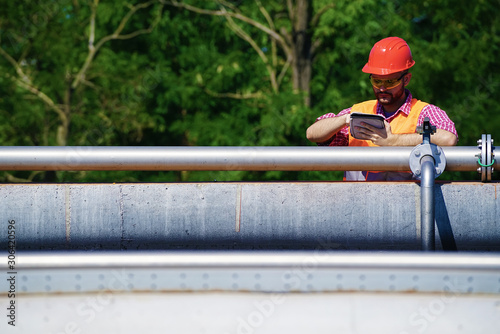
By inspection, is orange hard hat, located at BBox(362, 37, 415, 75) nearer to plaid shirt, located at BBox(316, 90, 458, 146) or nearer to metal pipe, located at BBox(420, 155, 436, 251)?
plaid shirt, located at BBox(316, 90, 458, 146)

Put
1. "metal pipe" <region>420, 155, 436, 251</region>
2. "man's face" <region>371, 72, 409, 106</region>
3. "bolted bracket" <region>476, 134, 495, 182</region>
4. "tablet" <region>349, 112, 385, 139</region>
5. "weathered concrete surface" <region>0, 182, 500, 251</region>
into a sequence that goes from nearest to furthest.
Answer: "metal pipe" <region>420, 155, 436, 251</region>, "bolted bracket" <region>476, 134, 495, 182</region>, "weathered concrete surface" <region>0, 182, 500, 251</region>, "tablet" <region>349, 112, 385, 139</region>, "man's face" <region>371, 72, 409, 106</region>

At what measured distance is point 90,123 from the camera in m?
16.1

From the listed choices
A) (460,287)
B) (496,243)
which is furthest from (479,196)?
(460,287)

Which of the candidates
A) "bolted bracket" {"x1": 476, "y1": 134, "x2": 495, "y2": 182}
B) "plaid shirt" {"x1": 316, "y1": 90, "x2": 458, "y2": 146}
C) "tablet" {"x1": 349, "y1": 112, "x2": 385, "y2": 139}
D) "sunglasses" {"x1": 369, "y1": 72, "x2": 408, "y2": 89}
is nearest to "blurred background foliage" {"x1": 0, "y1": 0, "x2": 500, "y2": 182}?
"plaid shirt" {"x1": 316, "y1": 90, "x2": 458, "y2": 146}

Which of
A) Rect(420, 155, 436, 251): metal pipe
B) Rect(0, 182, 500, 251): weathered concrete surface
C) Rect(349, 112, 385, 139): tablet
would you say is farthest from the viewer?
Rect(349, 112, 385, 139): tablet

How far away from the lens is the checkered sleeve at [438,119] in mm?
4309

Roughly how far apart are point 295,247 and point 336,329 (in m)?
0.63

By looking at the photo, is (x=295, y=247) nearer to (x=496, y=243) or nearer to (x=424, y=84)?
(x=496, y=243)

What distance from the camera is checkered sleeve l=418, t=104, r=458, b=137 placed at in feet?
14.1

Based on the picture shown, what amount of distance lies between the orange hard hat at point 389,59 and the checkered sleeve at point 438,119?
0.32 m

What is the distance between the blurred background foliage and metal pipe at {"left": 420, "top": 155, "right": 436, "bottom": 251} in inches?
426

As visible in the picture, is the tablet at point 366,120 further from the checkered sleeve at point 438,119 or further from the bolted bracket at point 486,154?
the bolted bracket at point 486,154

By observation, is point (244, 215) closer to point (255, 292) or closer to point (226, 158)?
point (226, 158)

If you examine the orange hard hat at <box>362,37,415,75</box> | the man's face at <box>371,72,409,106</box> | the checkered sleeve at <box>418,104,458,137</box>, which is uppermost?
the orange hard hat at <box>362,37,415,75</box>
